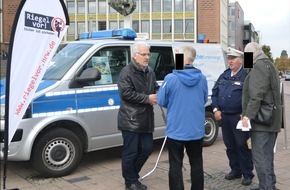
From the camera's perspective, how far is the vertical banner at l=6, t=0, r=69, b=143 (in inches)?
151

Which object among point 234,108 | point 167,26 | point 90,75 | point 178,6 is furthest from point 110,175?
point 178,6

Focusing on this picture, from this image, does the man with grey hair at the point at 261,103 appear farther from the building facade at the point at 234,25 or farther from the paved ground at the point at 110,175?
the building facade at the point at 234,25

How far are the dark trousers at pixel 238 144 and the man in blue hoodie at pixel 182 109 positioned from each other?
107 centimetres

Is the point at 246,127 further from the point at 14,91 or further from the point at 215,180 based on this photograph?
the point at 14,91

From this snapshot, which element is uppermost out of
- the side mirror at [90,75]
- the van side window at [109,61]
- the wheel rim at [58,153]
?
the van side window at [109,61]

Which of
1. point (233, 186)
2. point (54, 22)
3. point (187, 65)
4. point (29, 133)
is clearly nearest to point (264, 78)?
point (187, 65)

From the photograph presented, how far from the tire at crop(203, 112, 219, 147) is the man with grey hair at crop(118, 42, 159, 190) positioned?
2894 millimetres

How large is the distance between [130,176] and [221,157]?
2.46 meters

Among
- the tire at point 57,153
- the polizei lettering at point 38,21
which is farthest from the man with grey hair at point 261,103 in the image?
the tire at point 57,153

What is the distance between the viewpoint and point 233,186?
531cm

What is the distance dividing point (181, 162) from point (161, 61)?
9.30 feet

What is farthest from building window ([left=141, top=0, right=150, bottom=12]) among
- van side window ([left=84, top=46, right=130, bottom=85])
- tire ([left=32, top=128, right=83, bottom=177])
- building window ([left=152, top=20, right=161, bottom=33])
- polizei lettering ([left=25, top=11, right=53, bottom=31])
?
polizei lettering ([left=25, top=11, right=53, bottom=31])

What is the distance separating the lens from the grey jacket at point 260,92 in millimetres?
4445

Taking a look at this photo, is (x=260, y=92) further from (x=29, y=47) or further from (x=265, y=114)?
(x=29, y=47)
